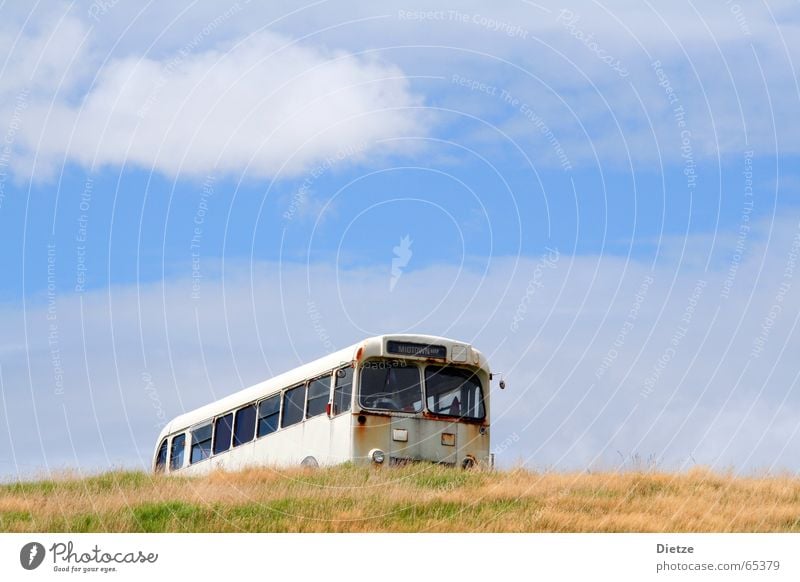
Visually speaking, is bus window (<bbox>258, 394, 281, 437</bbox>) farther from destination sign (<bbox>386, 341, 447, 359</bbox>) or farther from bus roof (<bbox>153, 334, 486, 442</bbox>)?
destination sign (<bbox>386, 341, 447, 359</bbox>)

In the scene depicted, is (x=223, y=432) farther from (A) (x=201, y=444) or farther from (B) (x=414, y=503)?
(B) (x=414, y=503)

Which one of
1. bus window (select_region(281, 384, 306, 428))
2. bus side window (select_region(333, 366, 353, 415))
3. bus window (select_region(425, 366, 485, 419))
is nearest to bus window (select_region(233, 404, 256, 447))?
bus window (select_region(281, 384, 306, 428))

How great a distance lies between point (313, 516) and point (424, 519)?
163 cm

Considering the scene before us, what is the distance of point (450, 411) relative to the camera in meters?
23.5

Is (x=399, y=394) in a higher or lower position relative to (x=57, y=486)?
higher

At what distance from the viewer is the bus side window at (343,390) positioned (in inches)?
884

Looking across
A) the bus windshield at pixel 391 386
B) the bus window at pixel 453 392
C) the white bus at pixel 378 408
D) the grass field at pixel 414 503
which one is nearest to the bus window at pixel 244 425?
the white bus at pixel 378 408

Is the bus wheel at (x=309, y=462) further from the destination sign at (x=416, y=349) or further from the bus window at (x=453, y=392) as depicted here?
the destination sign at (x=416, y=349)

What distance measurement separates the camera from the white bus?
22.4 m

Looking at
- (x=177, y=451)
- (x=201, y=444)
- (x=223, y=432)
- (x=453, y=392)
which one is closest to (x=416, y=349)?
(x=453, y=392)

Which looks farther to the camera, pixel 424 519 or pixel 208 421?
pixel 208 421

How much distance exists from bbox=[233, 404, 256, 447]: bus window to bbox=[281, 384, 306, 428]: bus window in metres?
1.27
